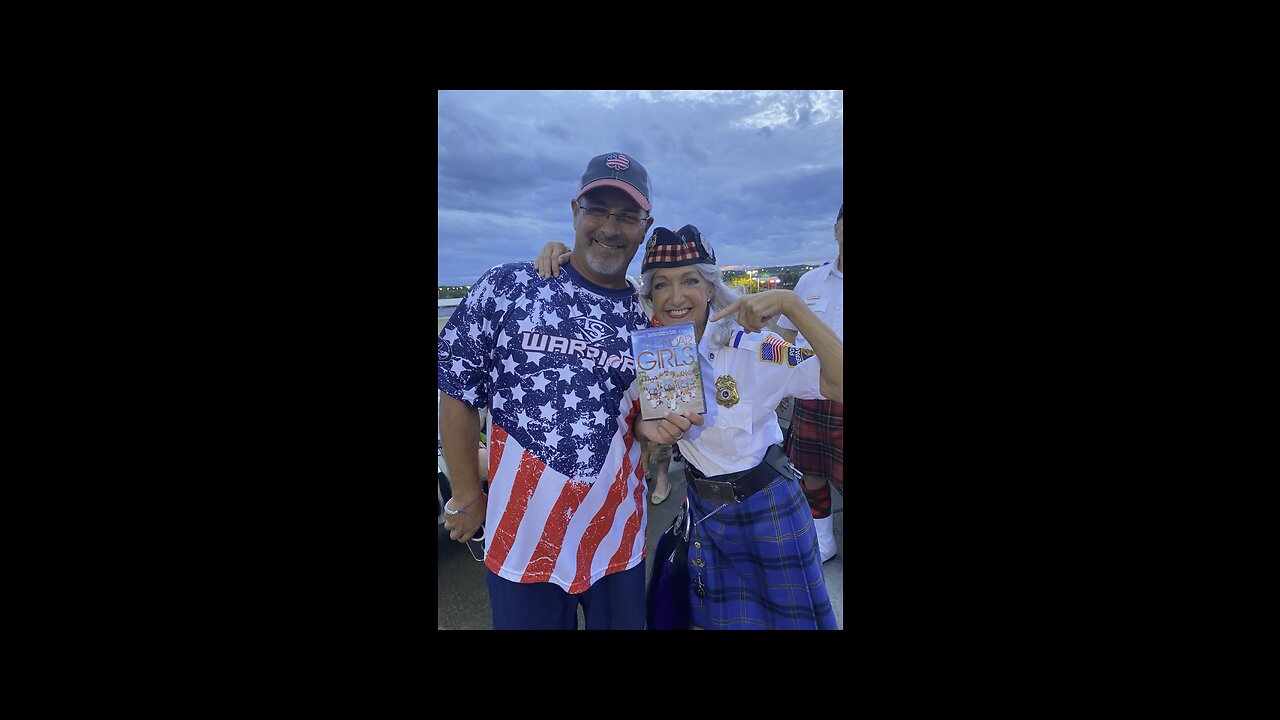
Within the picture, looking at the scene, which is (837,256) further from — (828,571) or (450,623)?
(450,623)

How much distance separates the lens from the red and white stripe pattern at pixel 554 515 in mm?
1437

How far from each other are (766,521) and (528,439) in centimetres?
93

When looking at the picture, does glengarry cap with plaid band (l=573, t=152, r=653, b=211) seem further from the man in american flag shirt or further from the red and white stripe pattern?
the red and white stripe pattern

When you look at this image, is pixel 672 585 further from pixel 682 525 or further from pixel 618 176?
pixel 618 176

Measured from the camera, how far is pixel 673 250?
1399 mm

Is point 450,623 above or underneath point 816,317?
underneath

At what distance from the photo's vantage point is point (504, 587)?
1487 millimetres

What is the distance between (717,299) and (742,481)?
68 centimetres

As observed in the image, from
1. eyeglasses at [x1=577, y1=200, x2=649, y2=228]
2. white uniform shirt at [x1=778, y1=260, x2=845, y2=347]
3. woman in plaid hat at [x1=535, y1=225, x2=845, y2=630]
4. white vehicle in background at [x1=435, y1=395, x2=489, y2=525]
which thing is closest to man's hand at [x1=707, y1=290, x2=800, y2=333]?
woman in plaid hat at [x1=535, y1=225, x2=845, y2=630]

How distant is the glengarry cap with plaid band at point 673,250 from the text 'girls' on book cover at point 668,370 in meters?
0.24

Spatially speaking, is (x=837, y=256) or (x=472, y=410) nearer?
(x=472, y=410)

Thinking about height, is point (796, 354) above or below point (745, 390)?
above

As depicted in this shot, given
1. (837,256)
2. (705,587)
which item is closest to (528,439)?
(705,587)

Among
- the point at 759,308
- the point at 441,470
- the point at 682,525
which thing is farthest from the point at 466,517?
the point at 759,308
